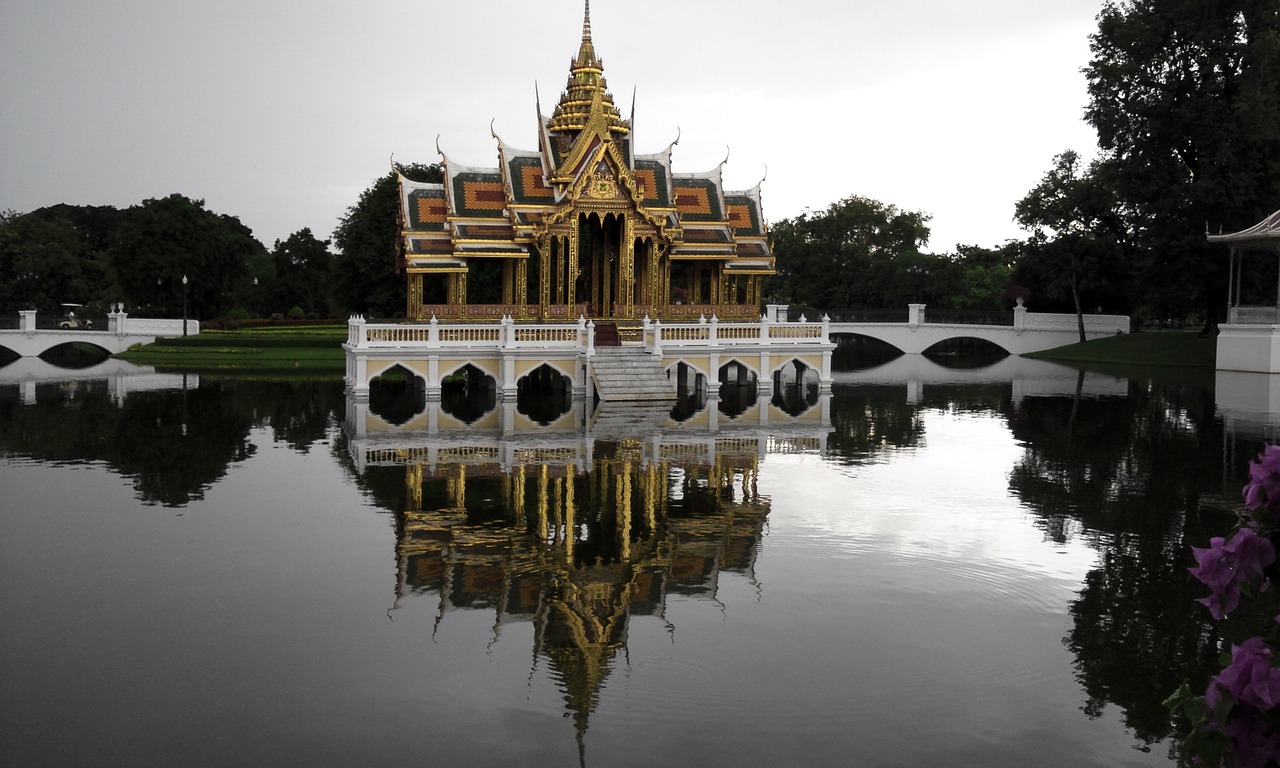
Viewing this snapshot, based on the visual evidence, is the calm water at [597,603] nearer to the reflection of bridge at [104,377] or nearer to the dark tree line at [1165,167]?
the reflection of bridge at [104,377]

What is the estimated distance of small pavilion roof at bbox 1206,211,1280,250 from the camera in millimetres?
38312

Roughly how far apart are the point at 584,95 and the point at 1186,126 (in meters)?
26.8

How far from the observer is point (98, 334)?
172ft

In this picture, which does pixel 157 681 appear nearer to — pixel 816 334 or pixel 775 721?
pixel 775 721

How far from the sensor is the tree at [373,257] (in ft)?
159

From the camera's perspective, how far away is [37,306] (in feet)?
206

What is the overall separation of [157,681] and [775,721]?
170 inches

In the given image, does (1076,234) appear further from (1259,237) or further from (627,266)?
(627,266)

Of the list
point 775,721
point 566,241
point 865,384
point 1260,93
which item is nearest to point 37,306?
point 566,241

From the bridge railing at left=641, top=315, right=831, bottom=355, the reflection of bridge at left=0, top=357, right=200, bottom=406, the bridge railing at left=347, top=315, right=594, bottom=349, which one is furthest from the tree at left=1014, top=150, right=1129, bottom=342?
the reflection of bridge at left=0, top=357, right=200, bottom=406

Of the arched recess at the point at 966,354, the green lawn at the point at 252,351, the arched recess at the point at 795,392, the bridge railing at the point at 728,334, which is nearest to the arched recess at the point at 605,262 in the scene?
the bridge railing at the point at 728,334

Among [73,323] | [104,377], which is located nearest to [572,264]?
[104,377]

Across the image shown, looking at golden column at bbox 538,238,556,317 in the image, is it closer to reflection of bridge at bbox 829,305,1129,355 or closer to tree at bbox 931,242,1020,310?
reflection of bridge at bbox 829,305,1129,355

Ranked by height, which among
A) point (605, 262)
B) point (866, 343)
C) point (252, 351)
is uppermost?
point (605, 262)
